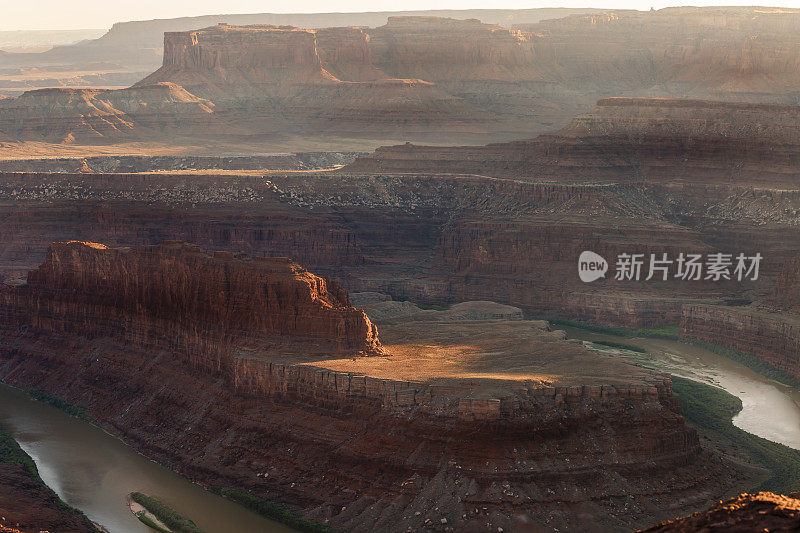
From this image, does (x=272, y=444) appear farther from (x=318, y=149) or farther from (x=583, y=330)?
(x=318, y=149)

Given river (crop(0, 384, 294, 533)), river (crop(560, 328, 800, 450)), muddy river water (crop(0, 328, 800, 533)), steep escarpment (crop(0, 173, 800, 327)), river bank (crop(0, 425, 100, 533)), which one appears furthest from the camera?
steep escarpment (crop(0, 173, 800, 327))

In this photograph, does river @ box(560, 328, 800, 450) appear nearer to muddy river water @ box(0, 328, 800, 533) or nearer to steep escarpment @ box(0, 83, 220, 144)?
muddy river water @ box(0, 328, 800, 533)

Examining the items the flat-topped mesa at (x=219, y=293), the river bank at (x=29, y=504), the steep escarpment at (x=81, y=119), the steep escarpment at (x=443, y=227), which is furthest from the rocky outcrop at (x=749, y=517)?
the steep escarpment at (x=81, y=119)

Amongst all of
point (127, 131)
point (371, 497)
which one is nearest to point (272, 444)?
point (371, 497)

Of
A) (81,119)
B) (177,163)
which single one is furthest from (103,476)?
(81,119)

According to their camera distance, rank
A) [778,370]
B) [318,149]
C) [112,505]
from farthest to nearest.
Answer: [318,149], [778,370], [112,505]

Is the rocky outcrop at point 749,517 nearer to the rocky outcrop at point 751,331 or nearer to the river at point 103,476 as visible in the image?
the river at point 103,476

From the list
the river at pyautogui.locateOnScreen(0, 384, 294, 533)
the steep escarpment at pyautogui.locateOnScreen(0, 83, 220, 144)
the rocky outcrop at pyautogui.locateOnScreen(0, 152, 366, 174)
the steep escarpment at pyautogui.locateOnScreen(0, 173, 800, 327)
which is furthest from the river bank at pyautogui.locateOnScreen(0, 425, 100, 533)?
the steep escarpment at pyautogui.locateOnScreen(0, 83, 220, 144)
